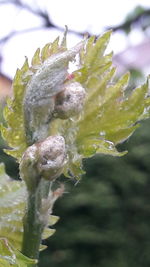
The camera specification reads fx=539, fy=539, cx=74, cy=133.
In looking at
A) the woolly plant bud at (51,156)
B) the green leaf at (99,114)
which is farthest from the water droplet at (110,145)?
the woolly plant bud at (51,156)

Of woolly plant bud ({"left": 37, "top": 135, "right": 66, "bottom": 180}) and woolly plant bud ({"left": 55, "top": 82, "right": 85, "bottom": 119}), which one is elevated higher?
woolly plant bud ({"left": 55, "top": 82, "right": 85, "bottom": 119})

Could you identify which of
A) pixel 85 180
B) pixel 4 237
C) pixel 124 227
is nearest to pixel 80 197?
pixel 85 180

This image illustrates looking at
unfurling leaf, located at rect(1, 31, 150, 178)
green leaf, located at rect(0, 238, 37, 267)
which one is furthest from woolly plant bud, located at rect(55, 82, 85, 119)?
green leaf, located at rect(0, 238, 37, 267)

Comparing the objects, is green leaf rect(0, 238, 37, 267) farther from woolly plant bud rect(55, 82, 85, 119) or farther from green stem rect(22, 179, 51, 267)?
woolly plant bud rect(55, 82, 85, 119)

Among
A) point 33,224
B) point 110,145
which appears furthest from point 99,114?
point 33,224

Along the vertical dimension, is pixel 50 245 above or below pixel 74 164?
below

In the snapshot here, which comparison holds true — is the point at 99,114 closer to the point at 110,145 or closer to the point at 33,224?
the point at 110,145

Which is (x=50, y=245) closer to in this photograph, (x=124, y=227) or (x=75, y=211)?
(x=75, y=211)
